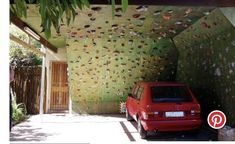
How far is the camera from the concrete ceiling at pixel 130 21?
6.78 m

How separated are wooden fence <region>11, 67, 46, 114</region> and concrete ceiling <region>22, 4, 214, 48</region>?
374 cm

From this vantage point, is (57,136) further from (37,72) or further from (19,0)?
(19,0)

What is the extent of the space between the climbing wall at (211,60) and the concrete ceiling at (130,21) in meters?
0.29

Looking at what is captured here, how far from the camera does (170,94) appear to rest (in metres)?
7.79

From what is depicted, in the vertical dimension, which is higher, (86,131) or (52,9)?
(52,9)

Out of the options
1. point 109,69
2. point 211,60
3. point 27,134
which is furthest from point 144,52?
point 27,134

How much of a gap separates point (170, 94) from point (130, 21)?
1936 millimetres

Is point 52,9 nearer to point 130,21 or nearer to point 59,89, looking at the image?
point 130,21

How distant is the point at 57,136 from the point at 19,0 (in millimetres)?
6489

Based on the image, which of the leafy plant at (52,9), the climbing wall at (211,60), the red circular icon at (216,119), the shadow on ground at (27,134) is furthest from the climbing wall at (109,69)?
the leafy plant at (52,9)

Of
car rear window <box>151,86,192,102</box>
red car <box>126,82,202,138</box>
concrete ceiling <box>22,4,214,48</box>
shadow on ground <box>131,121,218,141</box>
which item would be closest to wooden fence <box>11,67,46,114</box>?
concrete ceiling <box>22,4,214,48</box>

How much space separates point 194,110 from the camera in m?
7.43

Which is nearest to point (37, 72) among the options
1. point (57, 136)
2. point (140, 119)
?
point (57, 136)

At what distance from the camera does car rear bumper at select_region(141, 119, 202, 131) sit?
728 cm
